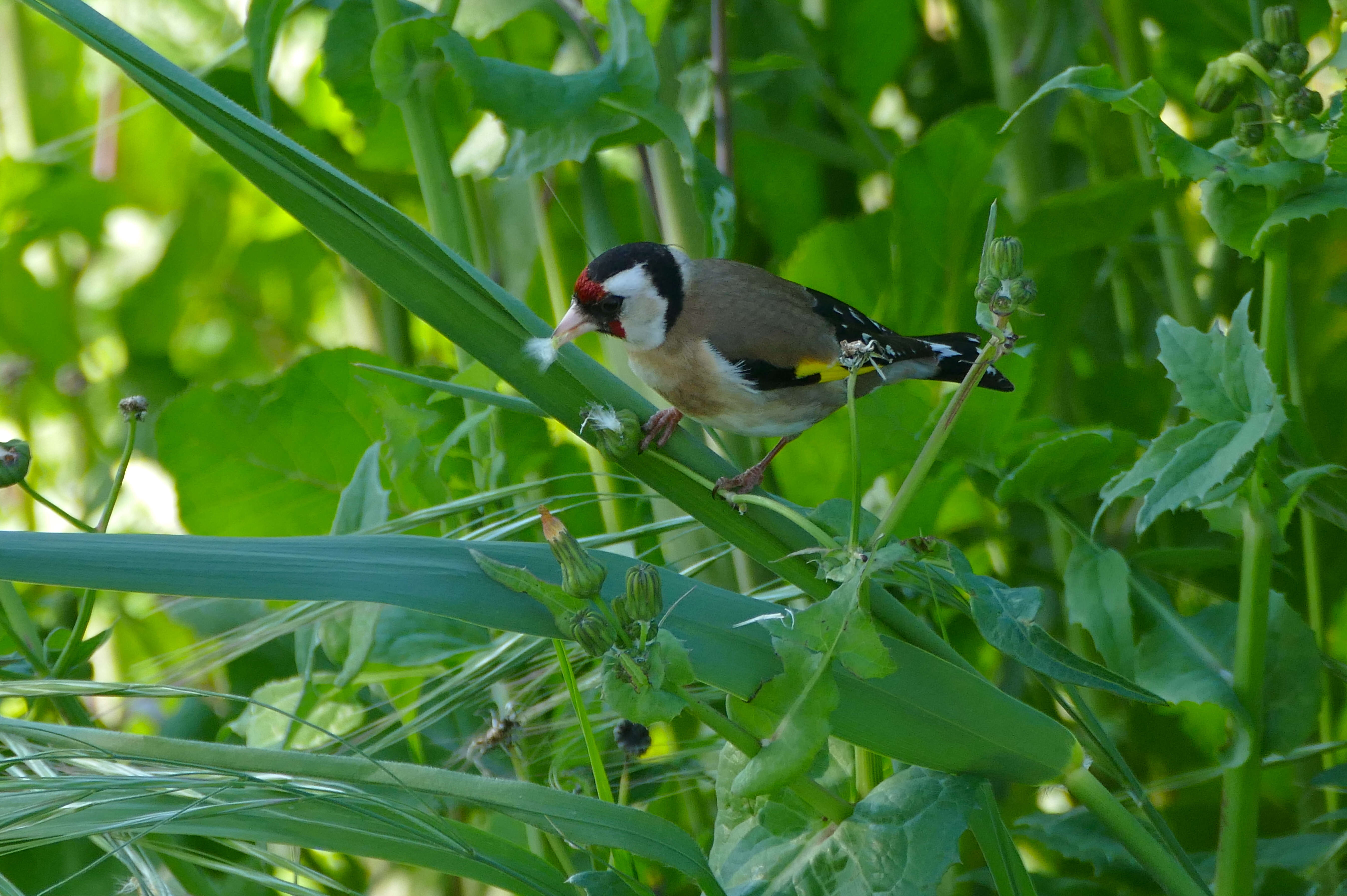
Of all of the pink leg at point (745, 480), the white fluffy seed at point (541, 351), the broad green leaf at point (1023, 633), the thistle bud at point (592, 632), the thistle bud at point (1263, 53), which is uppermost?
the thistle bud at point (1263, 53)

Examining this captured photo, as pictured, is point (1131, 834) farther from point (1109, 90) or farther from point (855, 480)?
point (1109, 90)

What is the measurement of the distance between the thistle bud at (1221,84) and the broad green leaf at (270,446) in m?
0.55

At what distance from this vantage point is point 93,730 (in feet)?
1.36

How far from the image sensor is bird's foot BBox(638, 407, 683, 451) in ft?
1.49

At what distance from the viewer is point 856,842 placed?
1.46 feet

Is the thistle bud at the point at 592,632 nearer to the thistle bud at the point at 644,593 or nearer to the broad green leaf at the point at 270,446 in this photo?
the thistle bud at the point at 644,593

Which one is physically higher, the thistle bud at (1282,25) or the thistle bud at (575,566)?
the thistle bud at (1282,25)

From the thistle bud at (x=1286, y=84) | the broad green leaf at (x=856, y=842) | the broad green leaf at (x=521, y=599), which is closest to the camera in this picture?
the broad green leaf at (x=521, y=599)

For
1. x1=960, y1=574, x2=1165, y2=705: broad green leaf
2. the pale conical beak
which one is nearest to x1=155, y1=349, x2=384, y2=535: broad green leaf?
the pale conical beak

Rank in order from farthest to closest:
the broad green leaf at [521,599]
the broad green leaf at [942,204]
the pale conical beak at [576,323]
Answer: the broad green leaf at [942,204], the pale conical beak at [576,323], the broad green leaf at [521,599]

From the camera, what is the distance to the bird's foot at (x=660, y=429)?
0.45 meters

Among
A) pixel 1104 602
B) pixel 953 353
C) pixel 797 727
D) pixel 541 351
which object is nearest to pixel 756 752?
pixel 797 727

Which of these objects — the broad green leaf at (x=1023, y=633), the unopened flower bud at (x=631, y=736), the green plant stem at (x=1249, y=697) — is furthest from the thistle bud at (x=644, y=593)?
the green plant stem at (x=1249, y=697)

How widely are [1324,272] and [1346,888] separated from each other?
62 cm
